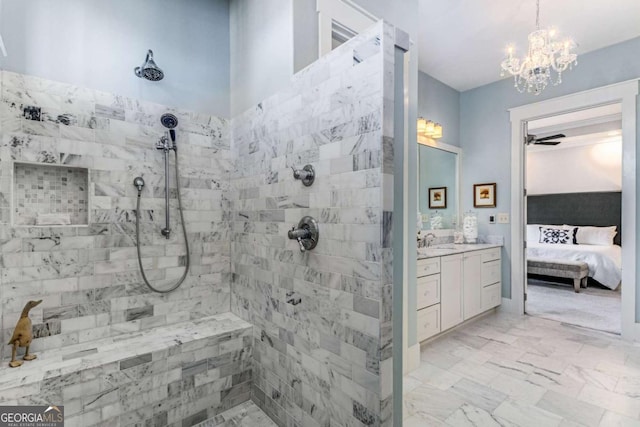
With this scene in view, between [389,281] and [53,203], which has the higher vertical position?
[53,203]

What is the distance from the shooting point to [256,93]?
2.12 metres

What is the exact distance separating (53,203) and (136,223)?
457mm

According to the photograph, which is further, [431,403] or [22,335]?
[431,403]

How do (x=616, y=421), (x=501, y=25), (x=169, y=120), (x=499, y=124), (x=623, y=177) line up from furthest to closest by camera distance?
(x=499, y=124), (x=623, y=177), (x=501, y=25), (x=169, y=120), (x=616, y=421)

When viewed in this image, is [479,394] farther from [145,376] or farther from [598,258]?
[598,258]

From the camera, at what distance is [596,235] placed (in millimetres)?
5762

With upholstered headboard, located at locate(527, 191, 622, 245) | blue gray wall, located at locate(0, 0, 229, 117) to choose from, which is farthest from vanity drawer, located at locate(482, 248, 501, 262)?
upholstered headboard, located at locate(527, 191, 622, 245)

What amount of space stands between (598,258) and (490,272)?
2.72m

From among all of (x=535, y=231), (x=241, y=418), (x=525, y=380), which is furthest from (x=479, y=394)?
(x=535, y=231)

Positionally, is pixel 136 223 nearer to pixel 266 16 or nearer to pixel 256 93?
pixel 256 93

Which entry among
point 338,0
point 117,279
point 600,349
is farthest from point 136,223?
point 600,349

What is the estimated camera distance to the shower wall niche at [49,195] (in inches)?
69.7

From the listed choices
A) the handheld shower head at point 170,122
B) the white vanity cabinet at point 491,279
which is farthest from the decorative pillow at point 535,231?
the handheld shower head at point 170,122

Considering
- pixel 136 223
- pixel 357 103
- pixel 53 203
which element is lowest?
pixel 136 223
